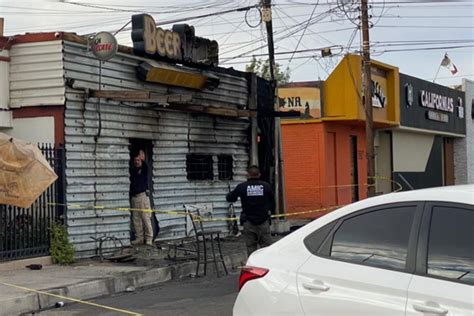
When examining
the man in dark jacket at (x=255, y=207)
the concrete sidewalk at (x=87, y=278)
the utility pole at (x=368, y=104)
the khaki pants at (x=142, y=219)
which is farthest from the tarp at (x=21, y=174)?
the utility pole at (x=368, y=104)

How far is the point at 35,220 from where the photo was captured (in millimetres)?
11750

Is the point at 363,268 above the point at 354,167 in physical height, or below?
below

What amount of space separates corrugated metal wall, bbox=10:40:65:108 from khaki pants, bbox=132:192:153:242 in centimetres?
262

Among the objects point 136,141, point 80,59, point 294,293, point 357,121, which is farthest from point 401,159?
point 294,293

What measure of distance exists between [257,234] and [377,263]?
22.7 ft

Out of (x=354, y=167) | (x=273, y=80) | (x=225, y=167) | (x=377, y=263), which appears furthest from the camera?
(x=354, y=167)

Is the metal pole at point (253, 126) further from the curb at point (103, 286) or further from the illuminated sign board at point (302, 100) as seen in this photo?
the illuminated sign board at point (302, 100)

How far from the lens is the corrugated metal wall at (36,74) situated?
481 inches

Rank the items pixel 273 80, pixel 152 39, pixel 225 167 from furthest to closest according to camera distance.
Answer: pixel 273 80, pixel 225 167, pixel 152 39

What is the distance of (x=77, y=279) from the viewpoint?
10227mm

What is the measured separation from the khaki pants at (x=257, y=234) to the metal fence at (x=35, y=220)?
339 centimetres

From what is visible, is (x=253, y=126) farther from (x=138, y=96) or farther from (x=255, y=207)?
(x=255, y=207)

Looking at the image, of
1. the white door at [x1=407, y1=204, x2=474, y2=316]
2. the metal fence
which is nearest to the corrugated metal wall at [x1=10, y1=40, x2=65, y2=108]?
the metal fence

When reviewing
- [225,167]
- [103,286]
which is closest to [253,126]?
[225,167]
